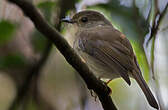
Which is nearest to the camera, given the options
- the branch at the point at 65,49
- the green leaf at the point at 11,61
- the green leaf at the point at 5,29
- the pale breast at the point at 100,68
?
the branch at the point at 65,49

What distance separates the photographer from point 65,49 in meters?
2.60

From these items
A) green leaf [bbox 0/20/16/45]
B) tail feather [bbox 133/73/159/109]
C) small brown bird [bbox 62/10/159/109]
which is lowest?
tail feather [bbox 133/73/159/109]

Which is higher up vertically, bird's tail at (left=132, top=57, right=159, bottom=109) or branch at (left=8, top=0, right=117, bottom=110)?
branch at (left=8, top=0, right=117, bottom=110)

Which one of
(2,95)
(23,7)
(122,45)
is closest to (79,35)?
(122,45)

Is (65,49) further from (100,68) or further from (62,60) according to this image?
(62,60)

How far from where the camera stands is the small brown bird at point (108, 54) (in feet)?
12.3

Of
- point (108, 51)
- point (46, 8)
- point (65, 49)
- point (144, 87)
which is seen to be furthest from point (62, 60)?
point (65, 49)

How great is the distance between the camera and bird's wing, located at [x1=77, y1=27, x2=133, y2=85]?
150 inches

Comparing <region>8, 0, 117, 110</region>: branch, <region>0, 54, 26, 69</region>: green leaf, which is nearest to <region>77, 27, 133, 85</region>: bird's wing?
<region>8, 0, 117, 110</region>: branch

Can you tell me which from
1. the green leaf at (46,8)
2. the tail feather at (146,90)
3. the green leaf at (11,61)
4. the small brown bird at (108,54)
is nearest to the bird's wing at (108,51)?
the small brown bird at (108,54)

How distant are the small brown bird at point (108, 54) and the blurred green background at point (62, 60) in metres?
0.10

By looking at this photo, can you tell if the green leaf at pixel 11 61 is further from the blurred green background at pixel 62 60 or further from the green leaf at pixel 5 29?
the green leaf at pixel 5 29

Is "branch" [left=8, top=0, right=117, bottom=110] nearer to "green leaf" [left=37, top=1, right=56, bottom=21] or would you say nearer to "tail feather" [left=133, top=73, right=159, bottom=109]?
"tail feather" [left=133, top=73, right=159, bottom=109]

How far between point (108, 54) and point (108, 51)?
81 mm
